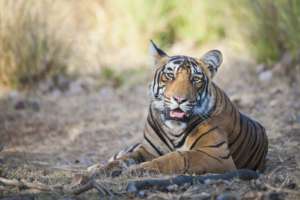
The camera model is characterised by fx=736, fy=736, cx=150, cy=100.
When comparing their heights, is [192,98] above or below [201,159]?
above

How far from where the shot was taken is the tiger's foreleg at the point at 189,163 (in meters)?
5.39

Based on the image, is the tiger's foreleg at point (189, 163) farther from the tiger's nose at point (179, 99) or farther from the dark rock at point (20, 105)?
the dark rock at point (20, 105)

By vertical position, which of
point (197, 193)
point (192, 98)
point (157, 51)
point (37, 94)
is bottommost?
point (197, 193)

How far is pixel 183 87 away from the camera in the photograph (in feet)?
18.5

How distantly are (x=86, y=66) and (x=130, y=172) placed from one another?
6797mm

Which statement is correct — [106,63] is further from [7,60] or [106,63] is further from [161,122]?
[161,122]

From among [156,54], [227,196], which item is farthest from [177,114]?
[227,196]

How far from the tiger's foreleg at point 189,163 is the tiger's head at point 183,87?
0.34 m

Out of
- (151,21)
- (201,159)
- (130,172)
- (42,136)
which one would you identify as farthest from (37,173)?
(151,21)

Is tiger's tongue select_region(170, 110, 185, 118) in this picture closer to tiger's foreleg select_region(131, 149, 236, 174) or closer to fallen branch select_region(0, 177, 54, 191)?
Result: tiger's foreleg select_region(131, 149, 236, 174)

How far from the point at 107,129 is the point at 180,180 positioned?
4.21 metres

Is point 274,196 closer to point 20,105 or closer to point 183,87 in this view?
point 183,87

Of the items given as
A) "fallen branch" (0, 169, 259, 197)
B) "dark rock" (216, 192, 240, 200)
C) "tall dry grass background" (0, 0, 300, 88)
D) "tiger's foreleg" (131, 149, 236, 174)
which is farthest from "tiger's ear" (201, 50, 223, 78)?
"tall dry grass background" (0, 0, 300, 88)

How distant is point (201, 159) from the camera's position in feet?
18.1
